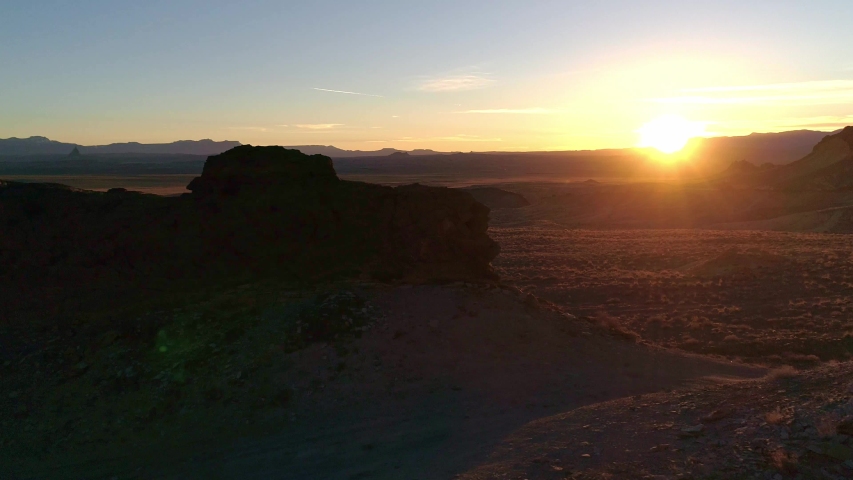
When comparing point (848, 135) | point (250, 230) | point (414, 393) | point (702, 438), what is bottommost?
point (414, 393)

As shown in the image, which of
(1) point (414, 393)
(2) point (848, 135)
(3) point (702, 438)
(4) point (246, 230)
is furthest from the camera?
(2) point (848, 135)

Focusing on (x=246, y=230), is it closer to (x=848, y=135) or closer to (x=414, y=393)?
(x=414, y=393)

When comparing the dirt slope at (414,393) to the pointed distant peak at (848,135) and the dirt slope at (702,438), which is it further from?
the pointed distant peak at (848,135)

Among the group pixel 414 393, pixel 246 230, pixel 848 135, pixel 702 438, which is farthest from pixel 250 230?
pixel 848 135

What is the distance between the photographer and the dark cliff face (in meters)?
12.4

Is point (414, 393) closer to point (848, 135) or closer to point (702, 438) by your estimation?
point (702, 438)

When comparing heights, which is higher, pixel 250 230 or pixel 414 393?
pixel 250 230

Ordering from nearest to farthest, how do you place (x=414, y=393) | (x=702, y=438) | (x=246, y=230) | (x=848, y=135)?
(x=702, y=438) → (x=414, y=393) → (x=246, y=230) → (x=848, y=135)

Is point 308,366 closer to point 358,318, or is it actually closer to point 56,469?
point 358,318

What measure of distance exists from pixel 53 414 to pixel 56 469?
4.19 feet

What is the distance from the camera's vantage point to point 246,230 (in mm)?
13219

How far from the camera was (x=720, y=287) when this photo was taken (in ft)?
68.1

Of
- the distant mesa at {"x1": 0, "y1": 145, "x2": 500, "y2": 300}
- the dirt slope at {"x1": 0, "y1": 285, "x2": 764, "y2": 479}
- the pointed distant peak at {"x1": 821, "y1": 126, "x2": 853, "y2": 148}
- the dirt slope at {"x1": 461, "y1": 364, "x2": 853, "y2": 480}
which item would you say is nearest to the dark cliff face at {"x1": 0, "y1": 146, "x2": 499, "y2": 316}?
the distant mesa at {"x1": 0, "y1": 145, "x2": 500, "y2": 300}

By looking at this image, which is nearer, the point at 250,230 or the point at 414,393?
the point at 414,393
